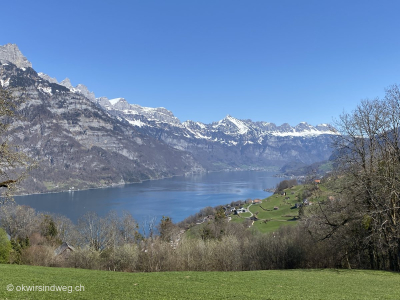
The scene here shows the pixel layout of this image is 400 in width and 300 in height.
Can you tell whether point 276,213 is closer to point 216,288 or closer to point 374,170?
point 374,170

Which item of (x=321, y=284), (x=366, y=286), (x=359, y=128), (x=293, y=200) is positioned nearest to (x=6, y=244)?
(x=321, y=284)

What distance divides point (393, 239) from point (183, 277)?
15.5 m

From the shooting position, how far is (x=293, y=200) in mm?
97312

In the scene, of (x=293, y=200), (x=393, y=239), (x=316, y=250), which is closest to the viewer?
(x=393, y=239)

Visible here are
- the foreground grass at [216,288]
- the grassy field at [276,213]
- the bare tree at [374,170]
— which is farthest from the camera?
the grassy field at [276,213]

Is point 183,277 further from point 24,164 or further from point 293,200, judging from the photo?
point 293,200

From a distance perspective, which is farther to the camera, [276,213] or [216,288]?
[276,213]

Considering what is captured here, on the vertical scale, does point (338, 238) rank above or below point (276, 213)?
above

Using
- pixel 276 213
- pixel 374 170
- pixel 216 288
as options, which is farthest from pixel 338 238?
pixel 276 213

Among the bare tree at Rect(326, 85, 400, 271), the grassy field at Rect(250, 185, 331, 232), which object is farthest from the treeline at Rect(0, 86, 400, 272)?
the grassy field at Rect(250, 185, 331, 232)

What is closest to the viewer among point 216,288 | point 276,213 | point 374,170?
point 216,288

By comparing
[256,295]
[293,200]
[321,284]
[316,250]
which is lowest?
[293,200]

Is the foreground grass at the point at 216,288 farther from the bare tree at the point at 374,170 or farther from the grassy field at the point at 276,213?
the grassy field at the point at 276,213

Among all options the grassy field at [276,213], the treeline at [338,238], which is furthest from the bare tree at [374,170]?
the grassy field at [276,213]
